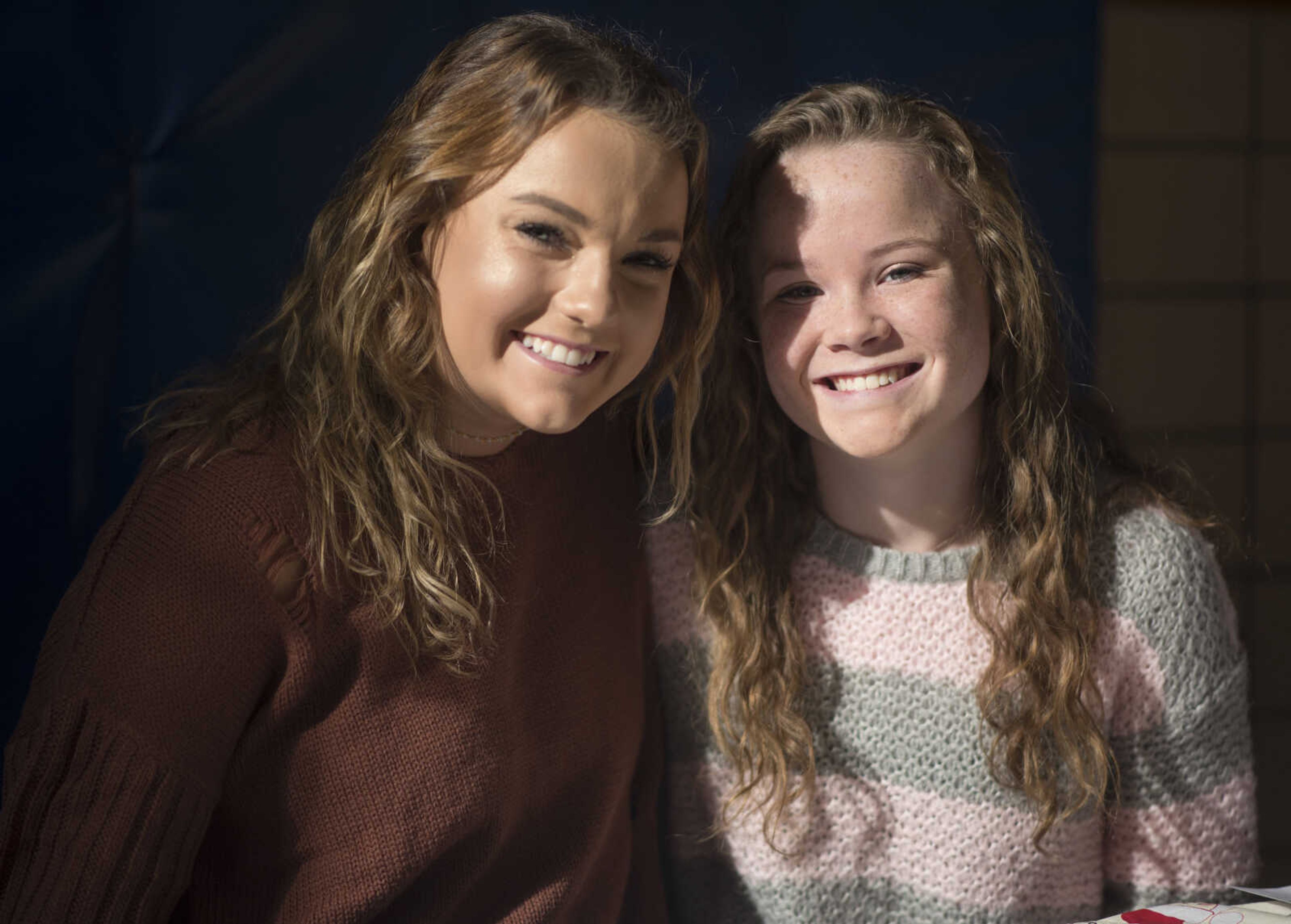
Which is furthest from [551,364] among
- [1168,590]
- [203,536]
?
[1168,590]

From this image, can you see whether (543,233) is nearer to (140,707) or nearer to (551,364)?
(551,364)

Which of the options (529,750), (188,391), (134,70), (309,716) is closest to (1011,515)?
(529,750)

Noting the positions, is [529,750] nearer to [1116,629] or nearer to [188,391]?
[188,391]

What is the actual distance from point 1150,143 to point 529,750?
2.01m

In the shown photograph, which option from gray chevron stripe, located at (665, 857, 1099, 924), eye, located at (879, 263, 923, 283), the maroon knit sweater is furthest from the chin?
gray chevron stripe, located at (665, 857, 1099, 924)

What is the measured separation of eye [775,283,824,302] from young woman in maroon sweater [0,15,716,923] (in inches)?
3.2

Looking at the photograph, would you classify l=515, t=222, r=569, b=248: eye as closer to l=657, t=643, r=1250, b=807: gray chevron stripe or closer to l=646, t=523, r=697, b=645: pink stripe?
l=646, t=523, r=697, b=645: pink stripe

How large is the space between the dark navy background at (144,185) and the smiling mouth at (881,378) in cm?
46

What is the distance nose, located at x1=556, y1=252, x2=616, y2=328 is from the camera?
1.17m

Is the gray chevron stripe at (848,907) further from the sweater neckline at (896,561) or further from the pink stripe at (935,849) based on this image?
the sweater neckline at (896,561)

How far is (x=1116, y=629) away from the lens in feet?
4.50

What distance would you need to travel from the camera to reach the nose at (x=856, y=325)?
129 centimetres

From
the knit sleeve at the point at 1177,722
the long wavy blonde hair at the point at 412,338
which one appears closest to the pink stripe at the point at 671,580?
the long wavy blonde hair at the point at 412,338

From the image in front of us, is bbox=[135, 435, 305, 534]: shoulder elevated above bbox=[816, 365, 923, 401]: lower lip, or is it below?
below
